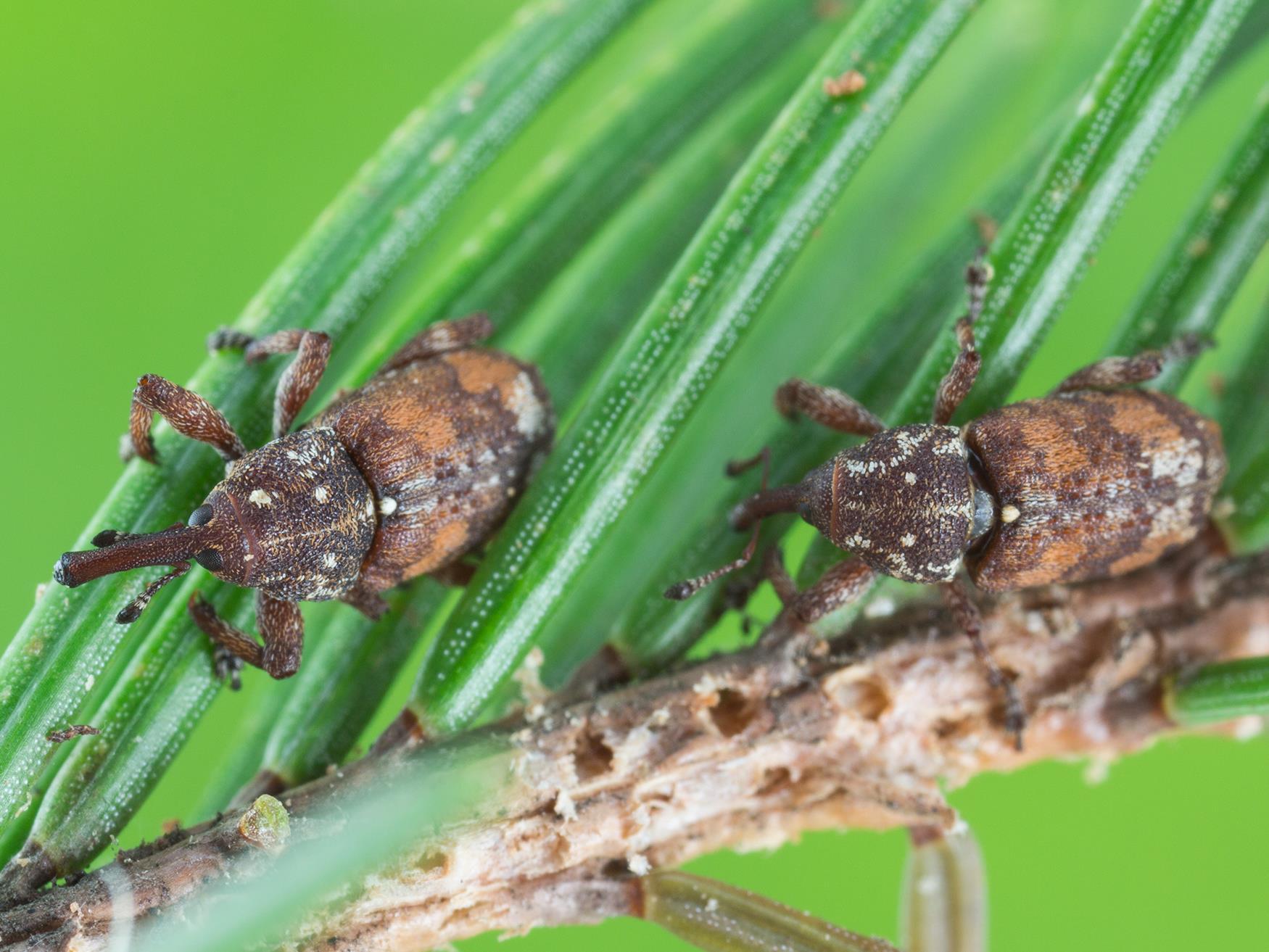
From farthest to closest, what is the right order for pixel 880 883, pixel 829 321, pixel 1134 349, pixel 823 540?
pixel 880 883
pixel 829 321
pixel 823 540
pixel 1134 349

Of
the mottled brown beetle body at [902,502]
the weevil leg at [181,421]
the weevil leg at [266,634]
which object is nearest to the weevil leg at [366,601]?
the weevil leg at [266,634]

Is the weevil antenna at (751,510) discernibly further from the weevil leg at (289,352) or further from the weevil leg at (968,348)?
the weevil leg at (289,352)

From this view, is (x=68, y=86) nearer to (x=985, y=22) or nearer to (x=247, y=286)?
(x=247, y=286)

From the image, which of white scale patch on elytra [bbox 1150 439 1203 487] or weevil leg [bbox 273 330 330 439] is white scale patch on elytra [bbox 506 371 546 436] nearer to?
weevil leg [bbox 273 330 330 439]

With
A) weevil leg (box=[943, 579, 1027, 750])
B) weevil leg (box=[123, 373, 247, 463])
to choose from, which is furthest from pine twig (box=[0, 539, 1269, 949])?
weevil leg (box=[123, 373, 247, 463])

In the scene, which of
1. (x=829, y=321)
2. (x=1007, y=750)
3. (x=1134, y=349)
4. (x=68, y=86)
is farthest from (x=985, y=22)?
(x=68, y=86)

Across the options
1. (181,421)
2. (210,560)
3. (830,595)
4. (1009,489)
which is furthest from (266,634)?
(1009,489)
